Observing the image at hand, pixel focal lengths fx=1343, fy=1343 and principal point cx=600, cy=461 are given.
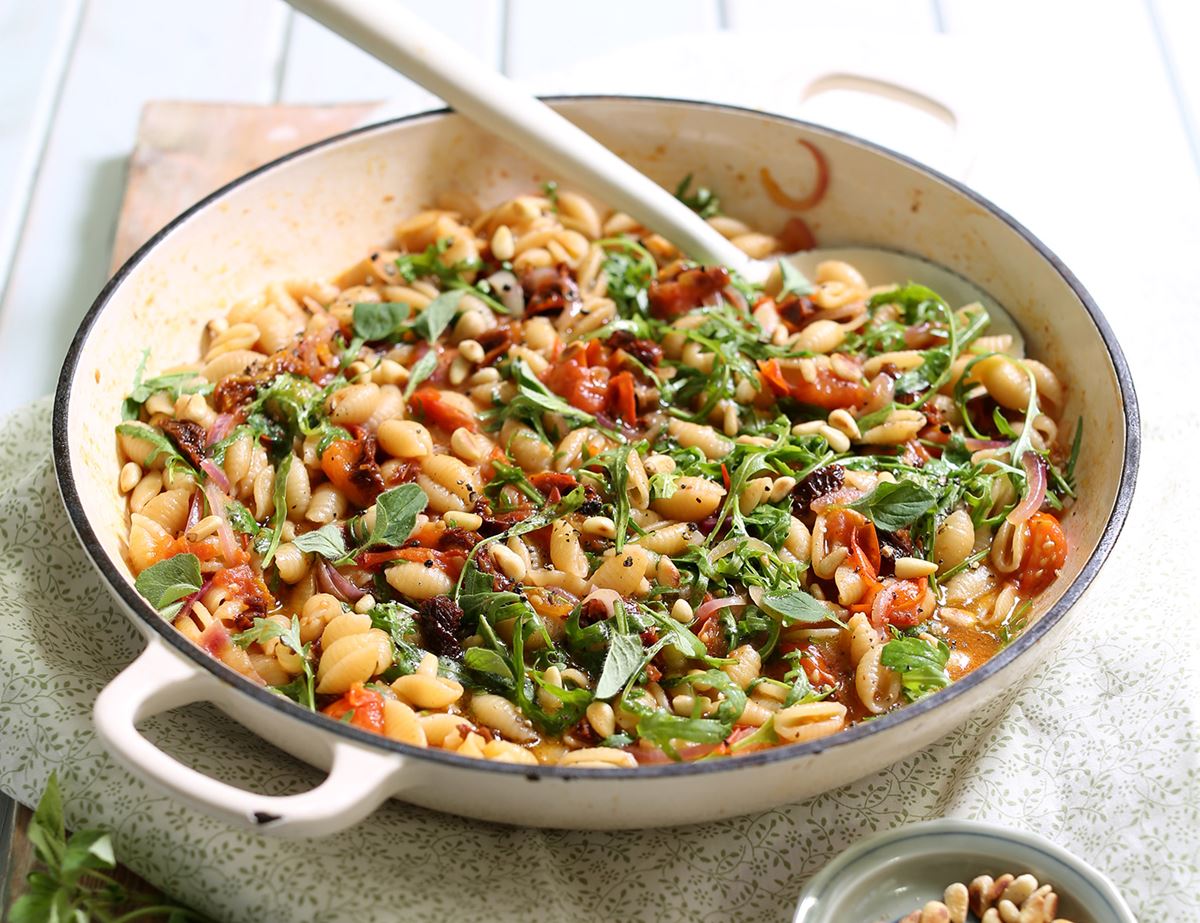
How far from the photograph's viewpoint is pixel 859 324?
138 inches

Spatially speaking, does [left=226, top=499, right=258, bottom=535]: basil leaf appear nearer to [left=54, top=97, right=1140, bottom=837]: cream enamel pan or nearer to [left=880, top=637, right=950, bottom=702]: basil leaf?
[left=54, top=97, right=1140, bottom=837]: cream enamel pan

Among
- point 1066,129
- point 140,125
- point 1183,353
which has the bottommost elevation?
point 140,125

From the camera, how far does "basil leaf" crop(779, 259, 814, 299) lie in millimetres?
3611

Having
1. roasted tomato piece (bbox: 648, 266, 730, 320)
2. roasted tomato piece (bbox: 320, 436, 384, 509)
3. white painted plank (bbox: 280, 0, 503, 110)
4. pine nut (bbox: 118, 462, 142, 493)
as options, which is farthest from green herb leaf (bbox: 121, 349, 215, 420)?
white painted plank (bbox: 280, 0, 503, 110)

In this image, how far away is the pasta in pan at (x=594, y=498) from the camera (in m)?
2.64

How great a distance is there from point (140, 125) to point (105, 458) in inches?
71.9

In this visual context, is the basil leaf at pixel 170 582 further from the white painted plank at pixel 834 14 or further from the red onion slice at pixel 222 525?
the white painted plank at pixel 834 14

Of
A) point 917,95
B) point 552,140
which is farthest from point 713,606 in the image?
point 917,95

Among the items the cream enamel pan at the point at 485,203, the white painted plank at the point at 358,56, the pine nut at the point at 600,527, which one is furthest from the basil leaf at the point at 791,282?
the white painted plank at the point at 358,56

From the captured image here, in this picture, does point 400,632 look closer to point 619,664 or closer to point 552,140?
point 619,664

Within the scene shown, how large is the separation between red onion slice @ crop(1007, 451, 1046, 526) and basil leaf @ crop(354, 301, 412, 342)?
1.59 m

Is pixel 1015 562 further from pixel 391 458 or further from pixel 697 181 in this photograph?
pixel 697 181

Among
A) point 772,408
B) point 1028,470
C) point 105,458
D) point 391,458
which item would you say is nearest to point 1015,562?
point 1028,470

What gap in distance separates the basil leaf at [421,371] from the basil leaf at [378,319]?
0.46ft
